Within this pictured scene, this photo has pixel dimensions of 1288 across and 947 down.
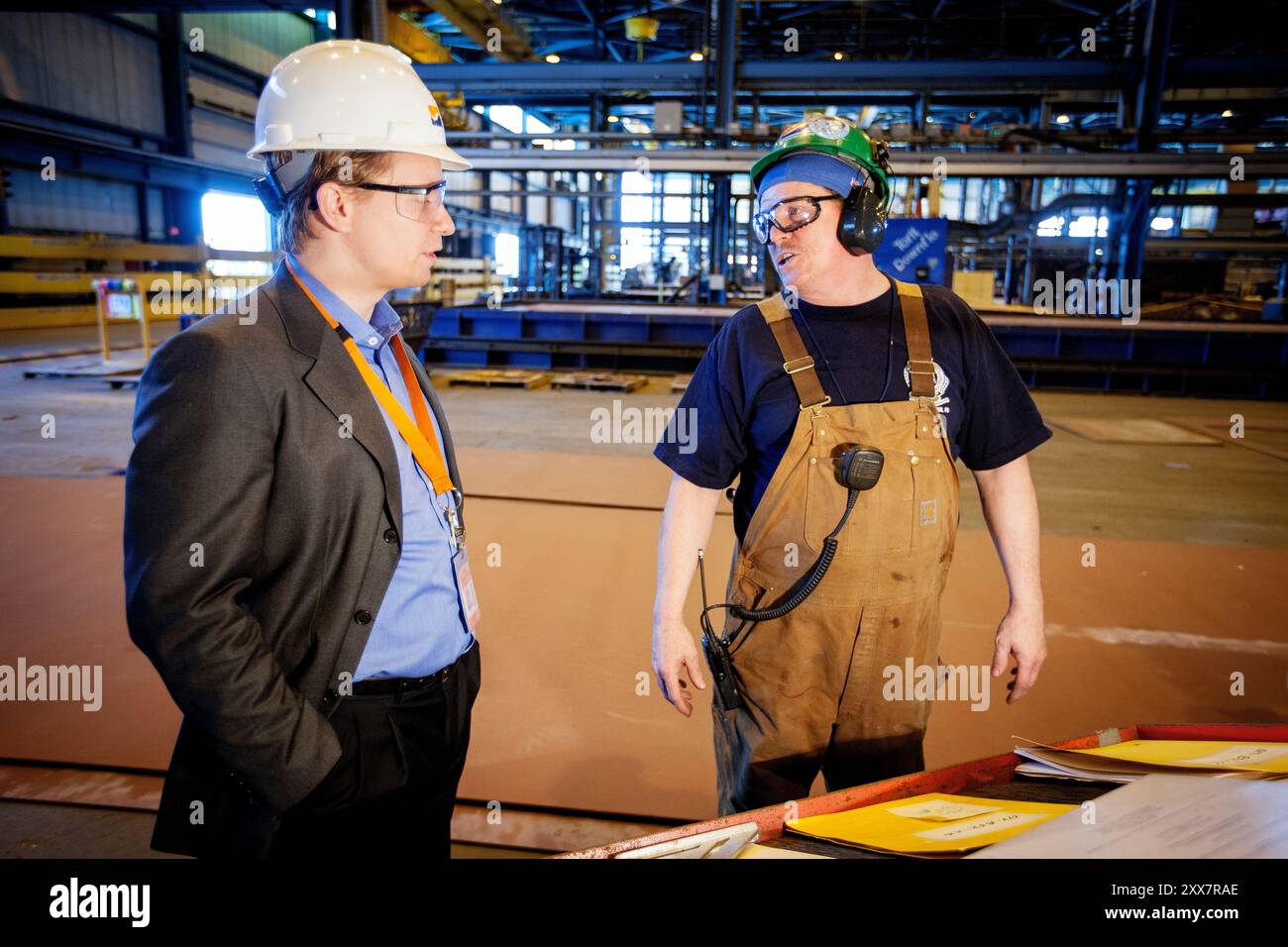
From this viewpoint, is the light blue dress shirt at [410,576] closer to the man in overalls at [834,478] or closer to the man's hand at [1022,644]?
Result: the man in overalls at [834,478]

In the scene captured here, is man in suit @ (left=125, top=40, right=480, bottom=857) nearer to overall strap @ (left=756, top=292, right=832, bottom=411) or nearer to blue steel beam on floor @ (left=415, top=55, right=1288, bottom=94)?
overall strap @ (left=756, top=292, right=832, bottom=411)

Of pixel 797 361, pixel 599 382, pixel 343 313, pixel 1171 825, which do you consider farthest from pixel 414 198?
pixel 599 382

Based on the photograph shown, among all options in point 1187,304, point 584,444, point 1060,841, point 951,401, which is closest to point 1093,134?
point 1187,304

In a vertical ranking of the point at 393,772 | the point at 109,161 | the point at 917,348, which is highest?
the point at 109,161

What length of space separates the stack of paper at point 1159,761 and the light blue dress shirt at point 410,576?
41.4 inches

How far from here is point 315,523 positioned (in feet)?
4.15

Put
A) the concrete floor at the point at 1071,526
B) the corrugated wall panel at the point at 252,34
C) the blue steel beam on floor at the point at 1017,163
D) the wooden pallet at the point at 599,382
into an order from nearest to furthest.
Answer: the concrete floor at the point at 1071,526 < the wooden pallet at the point at 599,382 < the blue steel beam on floor at the point at 1017,163 < the corrugated wall panel at the point at 252,34

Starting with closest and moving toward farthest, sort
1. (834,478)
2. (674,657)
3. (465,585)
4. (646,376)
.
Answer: (465,585) < (834,478) < (674,657) < (646,376)

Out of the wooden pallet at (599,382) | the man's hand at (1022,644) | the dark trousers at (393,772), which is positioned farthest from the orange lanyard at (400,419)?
the wooden pallet at (599,382)

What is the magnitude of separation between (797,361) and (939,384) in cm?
34

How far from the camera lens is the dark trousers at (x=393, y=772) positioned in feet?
4.48

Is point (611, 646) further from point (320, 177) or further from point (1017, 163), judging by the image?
point (1017, 163)

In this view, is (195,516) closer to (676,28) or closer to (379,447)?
(379,447)

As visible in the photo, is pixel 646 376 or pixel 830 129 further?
pixel 646 376
